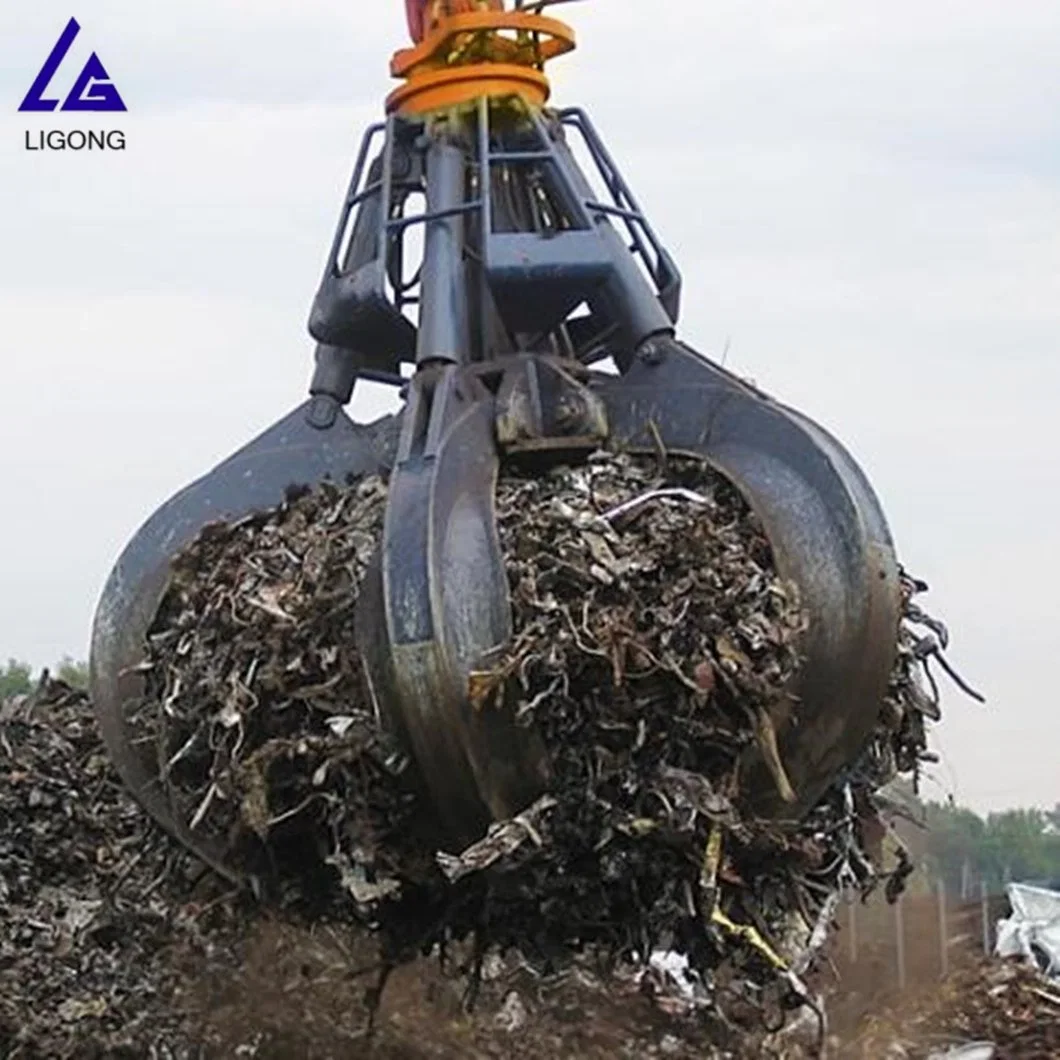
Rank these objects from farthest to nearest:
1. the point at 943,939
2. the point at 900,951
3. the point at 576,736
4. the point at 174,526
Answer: the point at 943,939 < the point at 900,951 < the point at 174,526 < the point at 576,736

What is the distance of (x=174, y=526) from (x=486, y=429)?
28.8 inches

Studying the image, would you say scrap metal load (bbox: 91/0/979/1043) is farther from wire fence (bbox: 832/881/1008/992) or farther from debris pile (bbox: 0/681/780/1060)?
wire fence (bbox: 832/881/1008/992)

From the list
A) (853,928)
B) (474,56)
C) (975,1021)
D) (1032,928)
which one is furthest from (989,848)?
(474,56)

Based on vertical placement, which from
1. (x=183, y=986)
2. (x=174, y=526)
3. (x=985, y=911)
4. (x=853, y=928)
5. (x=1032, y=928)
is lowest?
(x=183, y=986)

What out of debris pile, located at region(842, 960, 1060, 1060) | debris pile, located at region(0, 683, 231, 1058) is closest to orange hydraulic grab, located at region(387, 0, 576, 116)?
debris pile, located at region(0, 683, 231, 1058)

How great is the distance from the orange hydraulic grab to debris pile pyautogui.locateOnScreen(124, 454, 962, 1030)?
0.85 meters

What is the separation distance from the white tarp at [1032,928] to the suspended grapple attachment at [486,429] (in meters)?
5.25

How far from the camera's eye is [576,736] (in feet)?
13.5

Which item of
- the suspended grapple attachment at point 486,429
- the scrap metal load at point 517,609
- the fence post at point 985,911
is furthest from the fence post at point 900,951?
the suspended grapple attachment at point 486,429

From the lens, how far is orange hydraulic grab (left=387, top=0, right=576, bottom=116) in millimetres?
4922

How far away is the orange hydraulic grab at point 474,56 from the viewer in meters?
4.92

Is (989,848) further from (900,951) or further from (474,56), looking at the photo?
(474,56)

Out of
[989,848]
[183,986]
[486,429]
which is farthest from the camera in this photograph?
[989,848]

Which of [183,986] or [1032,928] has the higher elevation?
[1032,928]
